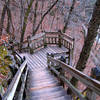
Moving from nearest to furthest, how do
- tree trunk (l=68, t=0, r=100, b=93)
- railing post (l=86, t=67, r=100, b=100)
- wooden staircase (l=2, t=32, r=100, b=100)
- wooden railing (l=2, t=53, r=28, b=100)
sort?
wooden railing (l=2, t=53, r=28, b=100), railing post (l=86, t=67, r=100, b=100), wooden staircase (l=2, t=32, r=100, b=100), tree trunk (l=68, t=0, r=100, b=93)

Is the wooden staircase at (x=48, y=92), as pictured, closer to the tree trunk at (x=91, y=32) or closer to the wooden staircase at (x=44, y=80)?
the wooden staircase at (x=44, y=80)

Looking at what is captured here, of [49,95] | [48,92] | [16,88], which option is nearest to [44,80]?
[48,92]

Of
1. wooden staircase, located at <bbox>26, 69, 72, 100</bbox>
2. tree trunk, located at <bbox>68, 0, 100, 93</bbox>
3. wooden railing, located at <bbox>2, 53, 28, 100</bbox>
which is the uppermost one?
tree trunk, located at <bbox>68, 0, 100, 93</bbox>

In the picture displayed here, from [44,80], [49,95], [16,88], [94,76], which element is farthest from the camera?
[44,80]

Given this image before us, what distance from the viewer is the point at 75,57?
12234 millimetres

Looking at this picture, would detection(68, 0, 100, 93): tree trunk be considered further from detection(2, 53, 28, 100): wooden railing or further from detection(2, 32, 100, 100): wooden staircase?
detection(2, 53, 28, 100): wooden railing

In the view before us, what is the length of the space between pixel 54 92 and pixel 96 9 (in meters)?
3.22

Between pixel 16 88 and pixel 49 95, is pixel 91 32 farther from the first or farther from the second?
pixel 16 88

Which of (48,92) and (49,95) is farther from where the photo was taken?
(48,92)

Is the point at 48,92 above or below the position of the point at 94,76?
below

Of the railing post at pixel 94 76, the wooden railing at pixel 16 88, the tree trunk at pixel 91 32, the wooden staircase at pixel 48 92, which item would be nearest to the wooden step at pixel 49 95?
the wooden staircase at pixel 48 92

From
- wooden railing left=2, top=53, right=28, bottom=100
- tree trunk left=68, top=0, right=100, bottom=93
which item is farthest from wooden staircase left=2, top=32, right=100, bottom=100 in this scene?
tree trunk left=68, top=0, right=100, bottom=93

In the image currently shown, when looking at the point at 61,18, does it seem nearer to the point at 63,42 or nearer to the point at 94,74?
the point at 63,42

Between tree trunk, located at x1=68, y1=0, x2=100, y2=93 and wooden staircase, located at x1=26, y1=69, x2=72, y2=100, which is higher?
tree trunk, located at x1=68, y1=0, x2=100, y2=93
